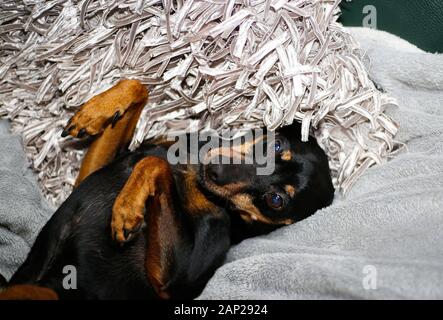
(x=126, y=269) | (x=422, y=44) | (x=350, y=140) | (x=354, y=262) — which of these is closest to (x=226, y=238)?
(x=126, y=269)

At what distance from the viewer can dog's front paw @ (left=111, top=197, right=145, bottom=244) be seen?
158 centimetres

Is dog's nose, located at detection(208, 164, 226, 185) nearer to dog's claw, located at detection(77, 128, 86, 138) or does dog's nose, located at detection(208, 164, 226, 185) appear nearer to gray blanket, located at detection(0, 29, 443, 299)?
gray blanket, located at detection(0, 29, 443, 299)

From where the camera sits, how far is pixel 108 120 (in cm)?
188

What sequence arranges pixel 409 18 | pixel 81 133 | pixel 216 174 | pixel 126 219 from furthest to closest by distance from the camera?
pixel 409 18
pixel 81 133
pixel 216 174
pixel 126 219

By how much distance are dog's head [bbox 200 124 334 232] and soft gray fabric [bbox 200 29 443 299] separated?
6cm

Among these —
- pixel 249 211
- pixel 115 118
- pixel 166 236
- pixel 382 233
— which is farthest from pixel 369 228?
pixel 115 118

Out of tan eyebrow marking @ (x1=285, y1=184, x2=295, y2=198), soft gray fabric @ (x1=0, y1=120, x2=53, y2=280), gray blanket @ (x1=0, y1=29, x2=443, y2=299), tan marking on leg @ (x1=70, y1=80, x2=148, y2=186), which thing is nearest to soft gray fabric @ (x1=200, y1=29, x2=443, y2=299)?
gray blanket @ (x1=0, y1=29, x2=443, y2=299)

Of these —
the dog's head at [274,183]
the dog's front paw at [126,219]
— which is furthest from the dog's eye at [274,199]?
the dog's front paw at [126,219]

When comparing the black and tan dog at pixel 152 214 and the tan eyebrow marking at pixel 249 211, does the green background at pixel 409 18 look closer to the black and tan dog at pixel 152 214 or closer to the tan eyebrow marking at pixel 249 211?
the black and tan dog at pixel 152 214

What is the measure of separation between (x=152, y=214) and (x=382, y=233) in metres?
0.71

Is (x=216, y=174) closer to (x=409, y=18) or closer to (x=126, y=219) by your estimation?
(x=126, y=219)

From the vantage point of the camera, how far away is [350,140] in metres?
1.97
